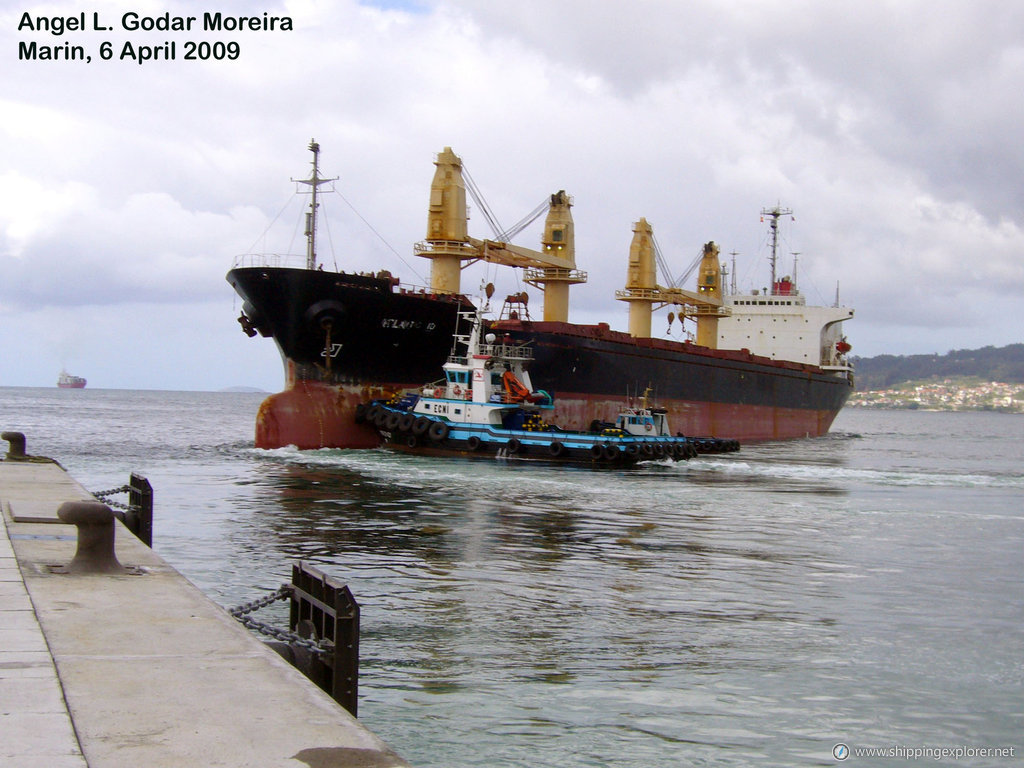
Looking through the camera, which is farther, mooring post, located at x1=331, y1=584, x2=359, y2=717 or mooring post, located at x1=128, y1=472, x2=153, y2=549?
mooring post, located at x1=128, y1=472, x2=153, y2=549

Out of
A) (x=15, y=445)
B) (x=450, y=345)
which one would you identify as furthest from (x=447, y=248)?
(x=15, y=445)

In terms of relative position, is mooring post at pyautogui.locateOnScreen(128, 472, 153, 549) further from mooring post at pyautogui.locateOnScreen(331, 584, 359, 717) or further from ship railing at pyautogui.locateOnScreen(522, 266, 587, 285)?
ship railing at pyautogui.locateOnScreen(522, 266, 587, 285)

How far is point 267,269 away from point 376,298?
3.31 m

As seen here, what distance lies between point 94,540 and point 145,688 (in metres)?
2.93

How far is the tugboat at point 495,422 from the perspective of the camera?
27.8m

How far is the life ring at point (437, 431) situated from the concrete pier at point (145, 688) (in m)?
21.0

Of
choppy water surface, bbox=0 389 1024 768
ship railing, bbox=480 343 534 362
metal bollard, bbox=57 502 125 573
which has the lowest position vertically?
choppy water surface, bbox=0 389 1024 768

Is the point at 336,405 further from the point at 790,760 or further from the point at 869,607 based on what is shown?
the point at 790,760

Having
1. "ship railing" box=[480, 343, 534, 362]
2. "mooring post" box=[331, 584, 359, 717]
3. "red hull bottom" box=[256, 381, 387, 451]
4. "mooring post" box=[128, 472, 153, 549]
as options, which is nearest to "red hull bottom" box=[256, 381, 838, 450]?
"red hull bottom" box=[256, 381, 387, 451]

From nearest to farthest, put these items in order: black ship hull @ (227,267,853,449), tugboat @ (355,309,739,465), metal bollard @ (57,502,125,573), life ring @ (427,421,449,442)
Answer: metal bollard @ (57,502,125,573) → tugboat @ (355,309,739,465) → life ring @ (427,421,449,442) → black ship hull @ (227,267,853,449)

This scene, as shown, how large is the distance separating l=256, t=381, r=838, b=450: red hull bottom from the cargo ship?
0.13 ft

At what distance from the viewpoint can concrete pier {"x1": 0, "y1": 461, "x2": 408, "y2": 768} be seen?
3.88m

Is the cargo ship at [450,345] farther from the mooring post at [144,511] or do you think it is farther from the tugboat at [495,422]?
the mooring post at [144,511]

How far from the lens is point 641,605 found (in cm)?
1041
